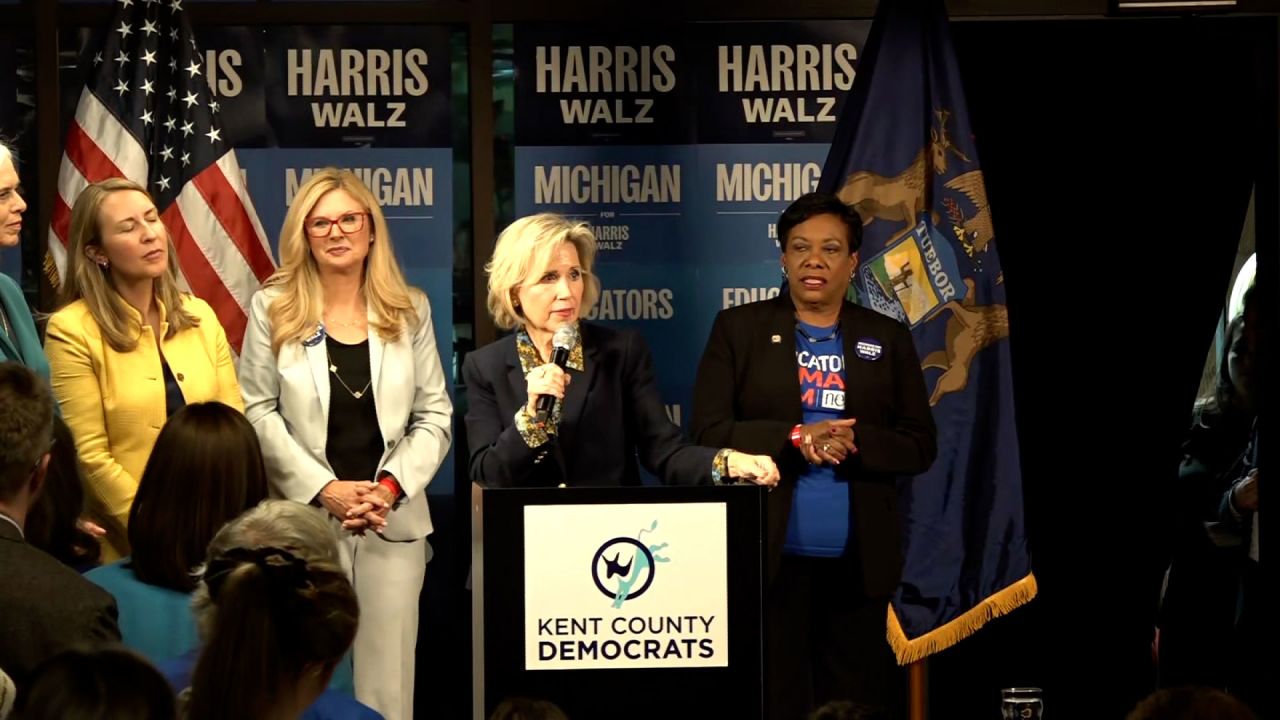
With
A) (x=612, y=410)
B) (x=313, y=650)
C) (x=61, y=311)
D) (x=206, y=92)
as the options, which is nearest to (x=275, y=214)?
(x=206, y=92)

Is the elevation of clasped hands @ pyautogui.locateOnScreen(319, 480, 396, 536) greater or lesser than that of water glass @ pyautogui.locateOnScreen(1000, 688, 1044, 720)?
greater

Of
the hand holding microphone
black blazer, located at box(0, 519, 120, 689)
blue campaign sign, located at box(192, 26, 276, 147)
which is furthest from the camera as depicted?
blue campaign sign, located at box(192, 26, 276, 147)

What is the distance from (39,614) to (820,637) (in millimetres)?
2594

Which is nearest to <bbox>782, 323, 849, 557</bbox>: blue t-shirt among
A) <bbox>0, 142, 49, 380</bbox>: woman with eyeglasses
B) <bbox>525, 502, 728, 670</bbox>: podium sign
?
<bbox>525, 502, 728, 670</bbox>: podium sign

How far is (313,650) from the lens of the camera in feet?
8.16

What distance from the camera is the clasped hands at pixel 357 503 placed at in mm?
4918

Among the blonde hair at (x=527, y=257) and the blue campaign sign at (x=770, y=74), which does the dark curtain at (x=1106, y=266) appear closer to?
the blue campaign sign at (x=770, y=74)

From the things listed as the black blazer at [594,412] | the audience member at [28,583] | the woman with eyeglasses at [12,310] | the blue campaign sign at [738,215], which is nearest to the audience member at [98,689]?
the audience member at [28,583]

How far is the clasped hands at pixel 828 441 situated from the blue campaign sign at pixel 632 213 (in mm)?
1550

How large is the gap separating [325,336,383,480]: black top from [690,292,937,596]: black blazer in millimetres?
950

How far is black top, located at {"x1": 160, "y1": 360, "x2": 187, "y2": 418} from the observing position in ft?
Result: 16.2

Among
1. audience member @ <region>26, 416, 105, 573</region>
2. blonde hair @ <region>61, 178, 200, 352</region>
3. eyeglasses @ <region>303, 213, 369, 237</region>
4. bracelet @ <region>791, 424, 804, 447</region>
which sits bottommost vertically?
audience member @ <region>26, 416, 105, 573</region>

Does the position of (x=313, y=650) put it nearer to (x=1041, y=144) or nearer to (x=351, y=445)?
(x=351, y=445)

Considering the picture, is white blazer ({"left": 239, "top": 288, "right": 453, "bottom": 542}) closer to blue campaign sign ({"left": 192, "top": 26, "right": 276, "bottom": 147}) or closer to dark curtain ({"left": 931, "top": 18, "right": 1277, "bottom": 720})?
blue campaign sign ({"left": 192, "top": 26, "right": 276, "bottom": 147})
